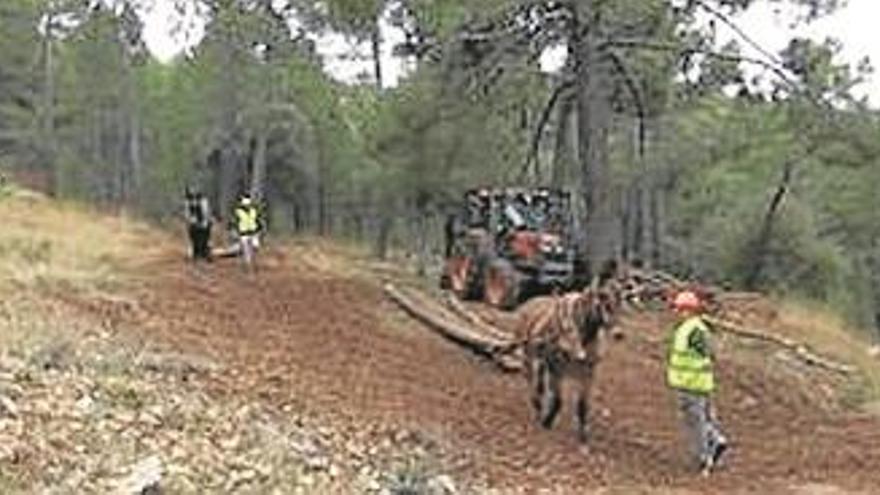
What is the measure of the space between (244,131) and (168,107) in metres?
17.8

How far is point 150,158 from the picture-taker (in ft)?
257

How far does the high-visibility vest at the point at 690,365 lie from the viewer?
15071 millimetres

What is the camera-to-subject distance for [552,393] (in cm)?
1627

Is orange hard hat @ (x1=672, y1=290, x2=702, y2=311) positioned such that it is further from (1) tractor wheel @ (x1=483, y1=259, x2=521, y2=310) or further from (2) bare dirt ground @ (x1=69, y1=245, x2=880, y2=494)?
(1) tractor wheel @ (x1=483, y1=259, x2=521, y2=310)

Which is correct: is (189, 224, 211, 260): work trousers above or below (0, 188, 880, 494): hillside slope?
above

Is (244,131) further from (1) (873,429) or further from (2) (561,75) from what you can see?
(1) (873,429)

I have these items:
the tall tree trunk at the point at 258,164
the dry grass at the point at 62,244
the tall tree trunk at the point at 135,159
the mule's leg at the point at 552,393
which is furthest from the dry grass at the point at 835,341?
the tall tree trunk at the point at 135,159

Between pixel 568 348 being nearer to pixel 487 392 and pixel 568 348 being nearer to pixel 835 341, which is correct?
pixel 487 392

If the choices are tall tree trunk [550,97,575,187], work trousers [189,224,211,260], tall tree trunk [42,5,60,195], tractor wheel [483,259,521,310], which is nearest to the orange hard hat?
tractor wheel [483,259,521,310]

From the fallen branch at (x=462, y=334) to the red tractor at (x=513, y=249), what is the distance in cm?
175

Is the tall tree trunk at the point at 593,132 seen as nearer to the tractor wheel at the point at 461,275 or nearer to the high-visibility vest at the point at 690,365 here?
the tractor wheel at the point at 461,275

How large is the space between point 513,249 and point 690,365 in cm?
1122

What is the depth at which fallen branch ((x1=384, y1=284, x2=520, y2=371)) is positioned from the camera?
19.3m

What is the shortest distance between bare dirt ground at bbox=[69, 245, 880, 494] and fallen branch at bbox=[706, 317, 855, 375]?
50cm
